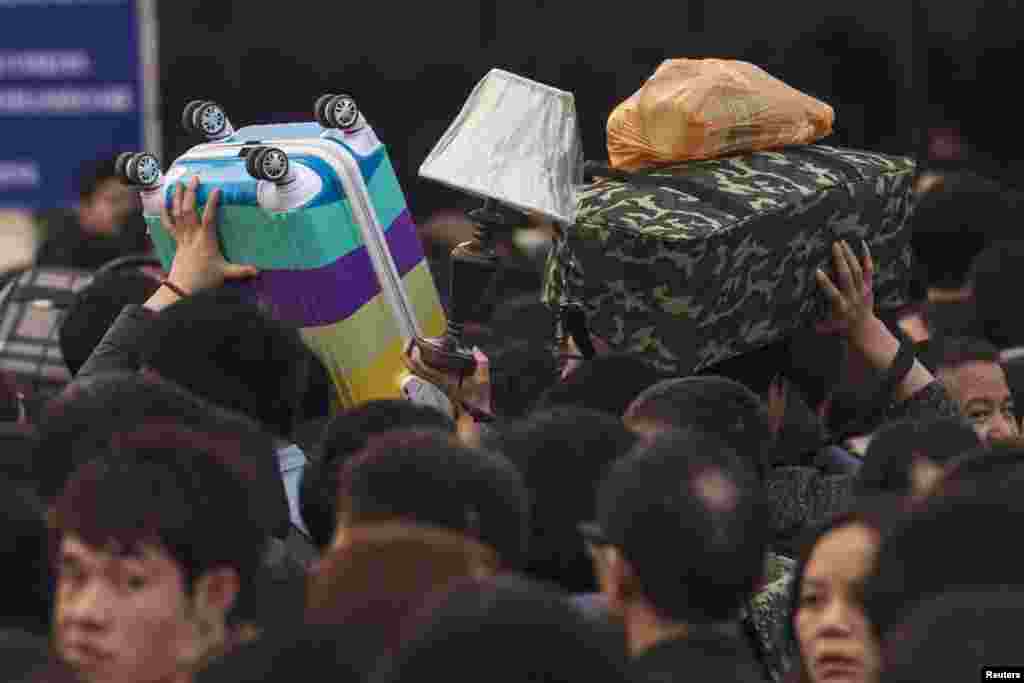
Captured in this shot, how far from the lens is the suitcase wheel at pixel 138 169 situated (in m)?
4.65

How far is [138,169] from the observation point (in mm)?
4656

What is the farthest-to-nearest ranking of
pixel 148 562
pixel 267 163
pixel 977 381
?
1. pixel 977 381
2. pixel 267 163
3. pixel 148 562

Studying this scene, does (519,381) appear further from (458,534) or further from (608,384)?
(458,534)

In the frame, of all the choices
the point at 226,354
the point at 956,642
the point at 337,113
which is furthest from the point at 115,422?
the point at 956,642

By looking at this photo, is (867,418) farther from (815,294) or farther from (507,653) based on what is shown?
(507,653)

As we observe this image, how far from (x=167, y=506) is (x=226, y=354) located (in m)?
1.09

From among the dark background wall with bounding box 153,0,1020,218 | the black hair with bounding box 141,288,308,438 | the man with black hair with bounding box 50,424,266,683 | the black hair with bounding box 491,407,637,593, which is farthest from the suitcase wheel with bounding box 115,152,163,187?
the dark background wall with bounding box 153,0,1020,218

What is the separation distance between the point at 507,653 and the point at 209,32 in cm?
→ 752

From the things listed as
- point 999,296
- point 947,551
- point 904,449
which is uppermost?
point 947,551

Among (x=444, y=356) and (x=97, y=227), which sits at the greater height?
(x=444, y=356)

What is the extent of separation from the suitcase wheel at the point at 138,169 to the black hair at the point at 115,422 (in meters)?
0.79

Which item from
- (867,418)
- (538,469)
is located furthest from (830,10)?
(538,469)

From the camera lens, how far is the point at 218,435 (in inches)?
142

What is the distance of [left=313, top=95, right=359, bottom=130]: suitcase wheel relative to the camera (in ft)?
15.4
